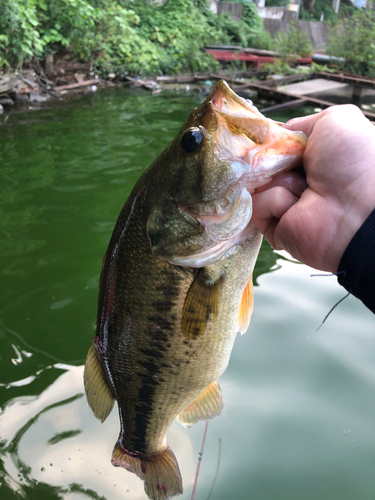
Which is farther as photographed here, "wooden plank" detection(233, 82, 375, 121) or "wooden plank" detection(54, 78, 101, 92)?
"wooden plank" detection(54, 78, 101, 92)

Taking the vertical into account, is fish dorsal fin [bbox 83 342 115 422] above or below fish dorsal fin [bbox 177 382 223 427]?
above

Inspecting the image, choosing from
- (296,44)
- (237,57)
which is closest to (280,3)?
(237,57)

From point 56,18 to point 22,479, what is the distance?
1375 cm

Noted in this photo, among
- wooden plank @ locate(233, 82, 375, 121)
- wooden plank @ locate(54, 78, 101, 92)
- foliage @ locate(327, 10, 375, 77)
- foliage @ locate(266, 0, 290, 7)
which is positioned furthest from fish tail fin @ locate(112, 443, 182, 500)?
foliage @ locate(266, 0, 290, 7)

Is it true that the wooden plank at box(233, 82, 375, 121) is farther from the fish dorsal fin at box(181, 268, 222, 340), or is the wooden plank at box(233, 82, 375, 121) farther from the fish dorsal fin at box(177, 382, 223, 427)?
the fish dorsal fin at box(181, 268, 222, 340)

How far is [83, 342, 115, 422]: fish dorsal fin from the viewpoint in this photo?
74.0 inches

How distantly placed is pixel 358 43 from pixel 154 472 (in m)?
16.3

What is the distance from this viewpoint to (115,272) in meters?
1.69

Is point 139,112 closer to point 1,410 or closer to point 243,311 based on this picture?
point 1,410

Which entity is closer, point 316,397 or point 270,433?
point 270,433

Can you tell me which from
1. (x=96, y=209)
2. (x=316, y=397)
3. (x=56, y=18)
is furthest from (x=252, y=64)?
(x=316, y=397)

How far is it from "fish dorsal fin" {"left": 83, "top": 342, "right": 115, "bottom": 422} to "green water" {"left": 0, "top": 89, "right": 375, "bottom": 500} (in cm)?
89

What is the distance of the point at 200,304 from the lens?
1563mm

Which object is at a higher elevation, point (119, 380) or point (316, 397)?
point (119, 380)
